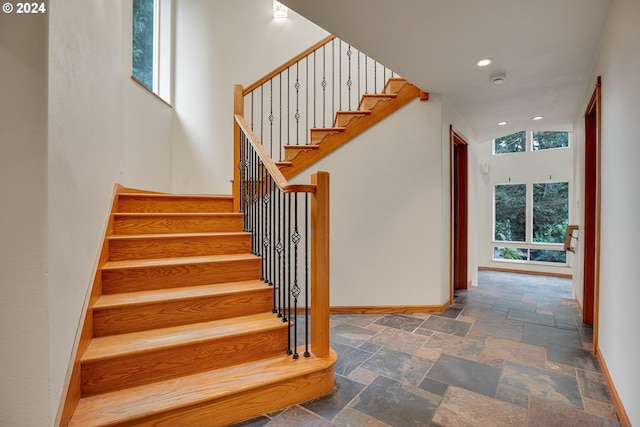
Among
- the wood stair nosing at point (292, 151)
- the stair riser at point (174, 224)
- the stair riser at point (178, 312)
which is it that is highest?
the wood stair nosing at point (292, 151)

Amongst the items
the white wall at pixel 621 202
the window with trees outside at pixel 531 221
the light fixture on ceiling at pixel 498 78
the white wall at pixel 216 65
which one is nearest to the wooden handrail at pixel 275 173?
the white wall at pixel 216 65

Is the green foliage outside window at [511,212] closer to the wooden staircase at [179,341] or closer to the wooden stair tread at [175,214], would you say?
the wooden stair tread at [175,214]

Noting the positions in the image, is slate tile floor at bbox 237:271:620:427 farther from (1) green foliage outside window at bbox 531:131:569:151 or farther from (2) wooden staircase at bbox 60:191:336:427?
(1) green foliage outside window at bbox 531:131:569:151

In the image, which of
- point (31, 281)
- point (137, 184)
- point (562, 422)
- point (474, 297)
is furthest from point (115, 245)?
point (474, 297)

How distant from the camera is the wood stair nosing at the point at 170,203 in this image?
2893 millimetres

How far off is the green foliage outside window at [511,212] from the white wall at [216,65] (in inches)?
191

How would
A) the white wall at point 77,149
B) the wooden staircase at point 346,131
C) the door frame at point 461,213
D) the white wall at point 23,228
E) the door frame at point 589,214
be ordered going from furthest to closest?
1. the door frame at point 461,213
2. the wooden staircase at point 346,131
3. the door frame at point 589,214
4. the white wall at point 77,149
5. the white wall at point 23,228

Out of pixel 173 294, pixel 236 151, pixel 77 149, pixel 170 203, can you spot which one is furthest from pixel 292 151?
pixel 77 149

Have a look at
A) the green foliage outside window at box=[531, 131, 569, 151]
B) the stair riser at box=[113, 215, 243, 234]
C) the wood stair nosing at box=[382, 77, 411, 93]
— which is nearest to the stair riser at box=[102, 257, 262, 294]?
the stair riser at box=[113, 215, 243, 234]

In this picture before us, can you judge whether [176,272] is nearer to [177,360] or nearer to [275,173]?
[177,360]

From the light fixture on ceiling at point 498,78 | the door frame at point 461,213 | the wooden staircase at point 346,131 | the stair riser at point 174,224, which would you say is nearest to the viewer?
the stair riser at point 174,224

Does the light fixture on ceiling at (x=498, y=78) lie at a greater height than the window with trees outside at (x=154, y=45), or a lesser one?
lesser

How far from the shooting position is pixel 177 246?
2.52 meters

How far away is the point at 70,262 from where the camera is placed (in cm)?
146
